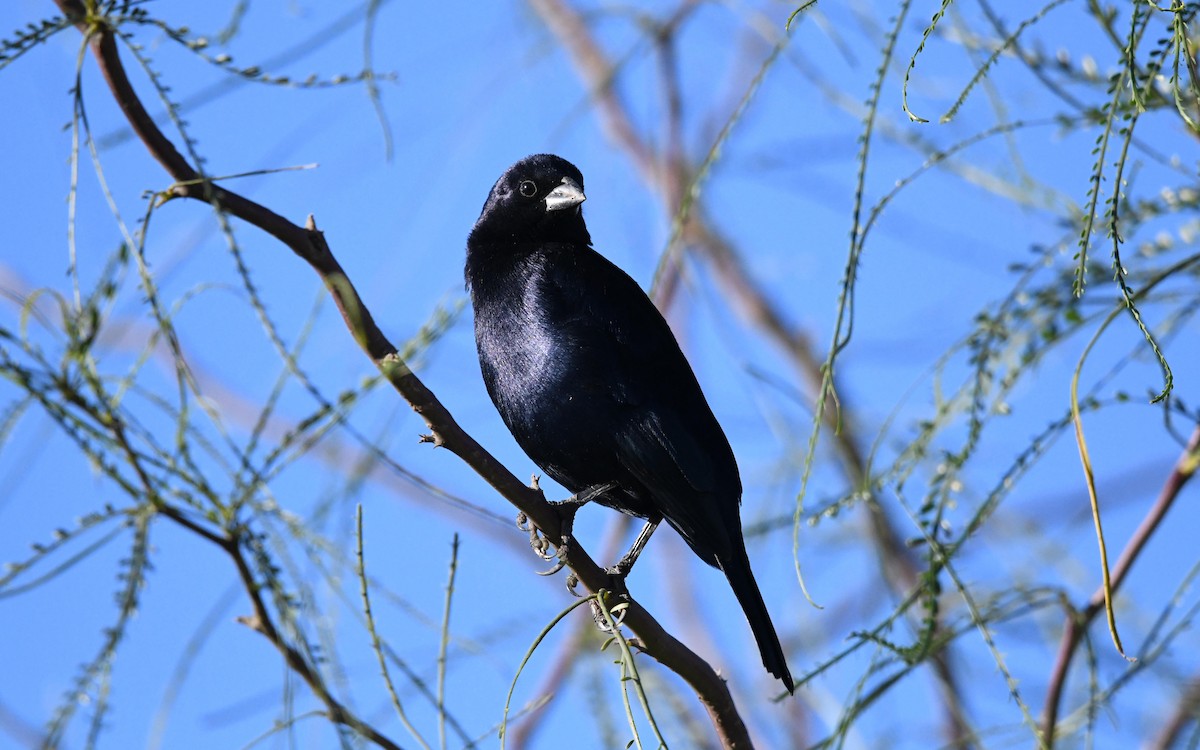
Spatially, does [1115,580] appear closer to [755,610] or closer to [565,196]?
[755,610]

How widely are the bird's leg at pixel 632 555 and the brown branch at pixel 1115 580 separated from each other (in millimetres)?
944

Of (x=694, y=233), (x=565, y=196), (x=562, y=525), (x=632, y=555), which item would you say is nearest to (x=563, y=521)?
(x=562, y=525)

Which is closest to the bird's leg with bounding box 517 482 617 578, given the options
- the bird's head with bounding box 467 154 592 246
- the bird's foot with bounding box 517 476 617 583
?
the bird's foot with bounding box 517 476 617 583

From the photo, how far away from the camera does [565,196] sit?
3711 millimetres

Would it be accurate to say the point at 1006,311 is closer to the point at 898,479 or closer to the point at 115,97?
the point at 898,479

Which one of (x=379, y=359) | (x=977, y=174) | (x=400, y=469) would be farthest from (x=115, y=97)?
(x=977, y=174)

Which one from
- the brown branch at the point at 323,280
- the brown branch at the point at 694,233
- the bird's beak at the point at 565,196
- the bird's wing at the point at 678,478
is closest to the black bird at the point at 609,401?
the bird's wing at the point at 678,478

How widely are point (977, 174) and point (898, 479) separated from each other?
107cm

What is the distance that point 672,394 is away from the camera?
10.6 ft

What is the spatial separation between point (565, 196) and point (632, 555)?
1.13m

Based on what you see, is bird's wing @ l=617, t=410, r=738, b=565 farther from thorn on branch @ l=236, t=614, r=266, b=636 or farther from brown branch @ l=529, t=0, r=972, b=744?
brown branch @ l=529, t=0, r=972, b=744

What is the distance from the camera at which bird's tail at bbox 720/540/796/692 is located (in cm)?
287

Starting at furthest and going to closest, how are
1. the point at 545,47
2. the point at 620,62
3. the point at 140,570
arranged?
the point at 545,47, the point at 620,62, the point at 140,570

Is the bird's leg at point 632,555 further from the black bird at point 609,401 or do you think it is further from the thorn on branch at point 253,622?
the thorn on branch at point 253,622
